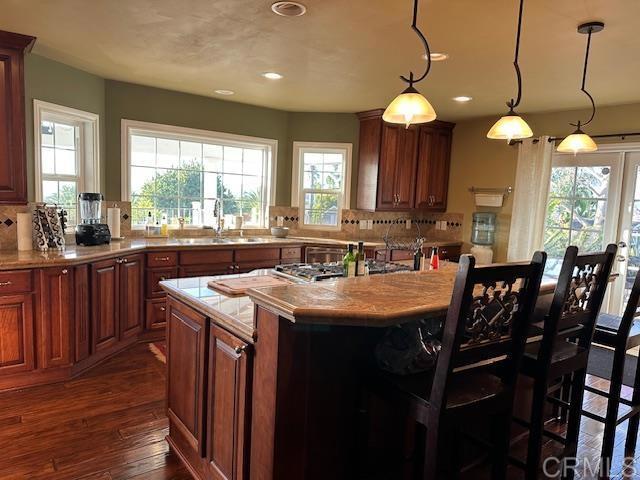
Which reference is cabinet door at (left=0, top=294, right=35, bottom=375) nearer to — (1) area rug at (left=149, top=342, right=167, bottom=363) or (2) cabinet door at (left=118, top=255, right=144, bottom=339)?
(2) cabinet door at (left=118, top=255, right=144, bottom=339)

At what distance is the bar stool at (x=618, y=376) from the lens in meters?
2.20

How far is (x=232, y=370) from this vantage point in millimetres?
1746

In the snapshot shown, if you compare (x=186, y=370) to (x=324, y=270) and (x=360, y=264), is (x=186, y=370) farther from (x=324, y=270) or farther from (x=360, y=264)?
(x=360, y=264)

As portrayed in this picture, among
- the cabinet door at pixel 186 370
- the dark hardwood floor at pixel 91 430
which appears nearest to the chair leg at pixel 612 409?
the cabinet door at pixel 186 370

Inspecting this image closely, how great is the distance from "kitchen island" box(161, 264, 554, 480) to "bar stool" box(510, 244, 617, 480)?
1.40 feet

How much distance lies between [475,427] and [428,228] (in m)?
3.95

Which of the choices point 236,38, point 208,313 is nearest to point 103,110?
point 236,38

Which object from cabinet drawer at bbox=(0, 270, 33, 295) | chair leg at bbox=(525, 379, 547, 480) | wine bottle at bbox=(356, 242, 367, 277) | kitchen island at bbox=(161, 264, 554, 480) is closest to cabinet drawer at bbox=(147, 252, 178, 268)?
cabinet drawer at bbox=(0, 270, 33, 295)

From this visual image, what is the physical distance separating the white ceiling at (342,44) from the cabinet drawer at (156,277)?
1.72m

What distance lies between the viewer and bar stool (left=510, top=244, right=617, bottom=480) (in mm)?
1720

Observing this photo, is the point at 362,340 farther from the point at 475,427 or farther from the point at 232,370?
the point at 475,427

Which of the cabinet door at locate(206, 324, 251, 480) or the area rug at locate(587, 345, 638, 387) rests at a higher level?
the cabinet door at locate(206, 324, 251, 480)

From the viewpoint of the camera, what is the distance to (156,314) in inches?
159

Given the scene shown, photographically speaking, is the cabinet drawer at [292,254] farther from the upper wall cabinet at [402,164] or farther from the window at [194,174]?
the upper wall cabinet at [402,164]
